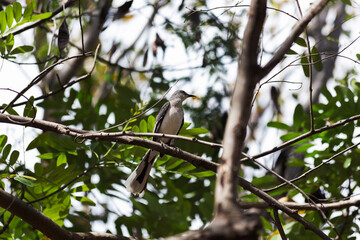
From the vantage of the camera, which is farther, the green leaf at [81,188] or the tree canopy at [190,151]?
the green leaf at [81,188]

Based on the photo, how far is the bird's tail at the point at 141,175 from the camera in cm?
428

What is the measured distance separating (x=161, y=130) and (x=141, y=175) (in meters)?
1.61

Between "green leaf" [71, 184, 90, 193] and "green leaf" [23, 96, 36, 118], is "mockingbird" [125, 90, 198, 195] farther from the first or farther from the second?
"green leaf" [23, 96, 36, 118]

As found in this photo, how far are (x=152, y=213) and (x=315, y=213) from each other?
2.02 meters

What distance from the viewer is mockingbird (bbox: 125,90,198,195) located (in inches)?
170

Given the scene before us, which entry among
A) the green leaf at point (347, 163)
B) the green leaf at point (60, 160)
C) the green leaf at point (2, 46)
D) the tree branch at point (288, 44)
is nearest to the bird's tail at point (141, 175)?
the green leaf at point (60, 160)

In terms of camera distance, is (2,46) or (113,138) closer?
(113,138)

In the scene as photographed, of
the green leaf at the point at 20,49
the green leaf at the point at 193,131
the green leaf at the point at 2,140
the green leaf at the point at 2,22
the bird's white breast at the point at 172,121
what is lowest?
the green leaf at the point at 2,140

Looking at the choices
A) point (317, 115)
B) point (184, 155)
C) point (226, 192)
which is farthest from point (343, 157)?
point (226, 192)

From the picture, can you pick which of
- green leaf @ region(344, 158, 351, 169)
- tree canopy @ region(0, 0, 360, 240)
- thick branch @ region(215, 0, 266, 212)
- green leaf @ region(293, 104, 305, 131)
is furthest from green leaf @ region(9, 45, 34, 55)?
green leaf @ region(344, 158, 351, 169)

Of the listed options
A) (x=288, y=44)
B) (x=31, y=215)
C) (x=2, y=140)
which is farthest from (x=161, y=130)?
(x=288, y=44)

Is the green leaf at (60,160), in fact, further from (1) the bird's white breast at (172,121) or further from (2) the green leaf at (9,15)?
(1) the bird's white breast at (172,121)

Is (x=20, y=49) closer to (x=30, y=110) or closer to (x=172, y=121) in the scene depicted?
(x=30, y=110)

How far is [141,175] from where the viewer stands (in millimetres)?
4320
